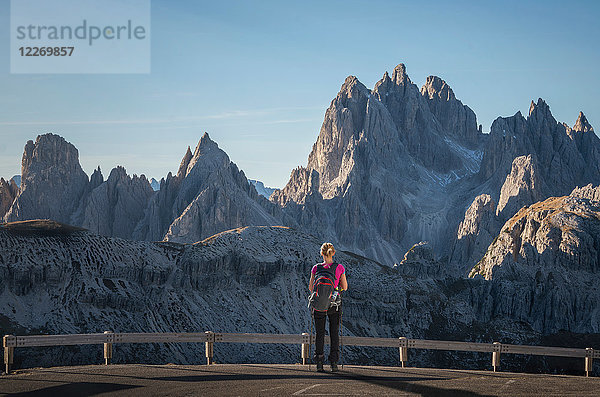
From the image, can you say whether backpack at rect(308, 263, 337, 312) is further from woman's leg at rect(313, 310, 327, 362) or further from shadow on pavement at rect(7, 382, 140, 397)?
shadow on pavement at rect(7, 382, 140, 397)

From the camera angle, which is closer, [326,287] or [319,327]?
[326,287]

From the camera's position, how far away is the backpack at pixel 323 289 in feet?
64.5

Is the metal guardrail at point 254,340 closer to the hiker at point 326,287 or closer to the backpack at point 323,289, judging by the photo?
the hiker at point 326,287

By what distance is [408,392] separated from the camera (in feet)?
60.0

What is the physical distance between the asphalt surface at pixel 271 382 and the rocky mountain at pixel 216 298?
60503mm

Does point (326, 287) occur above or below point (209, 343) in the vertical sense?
above

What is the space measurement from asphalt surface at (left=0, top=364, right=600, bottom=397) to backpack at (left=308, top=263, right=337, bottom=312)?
216 cm

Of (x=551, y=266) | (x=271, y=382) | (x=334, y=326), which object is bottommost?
(x=271, y=382)

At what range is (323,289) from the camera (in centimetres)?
1967

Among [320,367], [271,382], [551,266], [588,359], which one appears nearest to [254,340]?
[320,367]

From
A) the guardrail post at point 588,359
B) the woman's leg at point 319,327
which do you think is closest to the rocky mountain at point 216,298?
the woman's leg at point 319,327

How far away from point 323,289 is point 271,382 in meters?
3.06

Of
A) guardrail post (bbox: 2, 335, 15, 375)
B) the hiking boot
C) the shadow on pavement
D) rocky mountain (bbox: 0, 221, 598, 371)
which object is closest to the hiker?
the hiking boot

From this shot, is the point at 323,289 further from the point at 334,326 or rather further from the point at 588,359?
the point at 588,359
